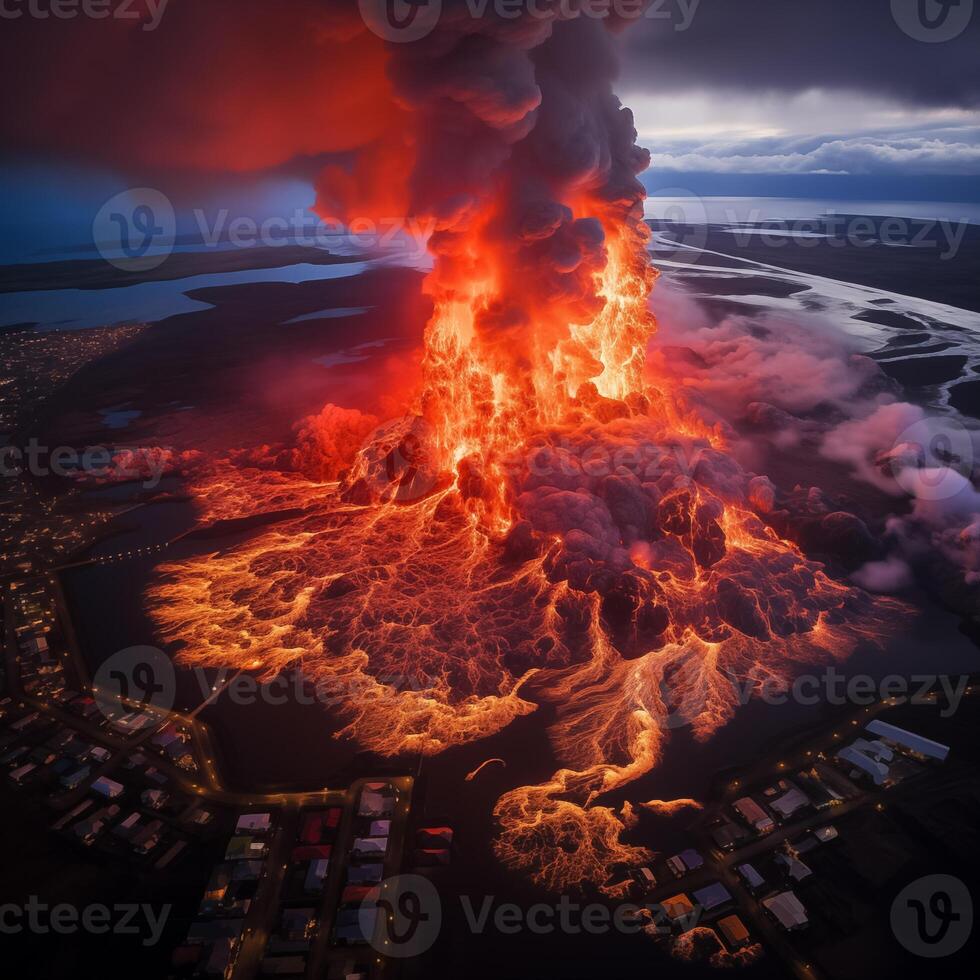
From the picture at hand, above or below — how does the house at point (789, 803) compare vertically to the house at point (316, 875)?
below

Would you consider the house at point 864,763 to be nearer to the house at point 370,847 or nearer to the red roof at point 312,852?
the house at point 370,847

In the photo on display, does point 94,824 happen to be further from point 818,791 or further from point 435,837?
point 818,791

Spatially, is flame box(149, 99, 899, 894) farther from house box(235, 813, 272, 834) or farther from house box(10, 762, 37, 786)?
house box(10, 762, 37, 786)

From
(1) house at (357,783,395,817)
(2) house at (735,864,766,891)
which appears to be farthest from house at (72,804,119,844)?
(2) house at (735,864,766,891)

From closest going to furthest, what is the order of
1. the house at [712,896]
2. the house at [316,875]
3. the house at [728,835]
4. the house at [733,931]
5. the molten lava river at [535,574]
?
the house at [733,931] < the house at [712,896] < the house at [316,875] < the house at [728,835] < the molten lava river at [535,574]

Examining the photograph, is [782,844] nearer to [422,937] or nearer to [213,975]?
[422,937]

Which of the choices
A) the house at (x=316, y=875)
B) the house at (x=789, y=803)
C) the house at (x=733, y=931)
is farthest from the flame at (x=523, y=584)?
the house at (x=316, y=875)

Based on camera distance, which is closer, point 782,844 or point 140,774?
point 782,844

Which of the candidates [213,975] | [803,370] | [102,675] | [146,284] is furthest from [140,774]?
[146,284]
